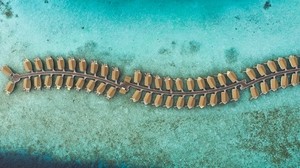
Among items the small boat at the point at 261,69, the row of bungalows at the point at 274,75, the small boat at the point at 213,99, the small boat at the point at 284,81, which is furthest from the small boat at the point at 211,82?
the small boat at the point at 284,81

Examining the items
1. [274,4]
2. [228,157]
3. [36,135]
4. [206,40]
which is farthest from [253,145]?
[36,135]

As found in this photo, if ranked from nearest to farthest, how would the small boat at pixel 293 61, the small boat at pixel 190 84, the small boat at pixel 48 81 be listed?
the small boat at pixel 293 61
the small boat at pixel 190 84
the small boat at pixel 48 81

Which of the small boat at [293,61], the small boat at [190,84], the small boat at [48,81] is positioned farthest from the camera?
the small boat at [48,81]

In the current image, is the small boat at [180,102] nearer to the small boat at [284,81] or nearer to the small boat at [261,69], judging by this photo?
the small boat at [261,69]

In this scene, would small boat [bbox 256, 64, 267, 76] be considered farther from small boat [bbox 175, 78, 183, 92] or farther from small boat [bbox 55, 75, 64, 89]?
small boat [bbox 55, 75, 64, 89]

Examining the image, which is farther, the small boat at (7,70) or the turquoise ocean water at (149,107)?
the small boat at (7,70)

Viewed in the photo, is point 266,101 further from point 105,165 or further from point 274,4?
point 105,165

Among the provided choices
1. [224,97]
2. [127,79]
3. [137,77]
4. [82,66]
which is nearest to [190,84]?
[224,97]

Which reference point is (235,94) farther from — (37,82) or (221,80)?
(37,82)

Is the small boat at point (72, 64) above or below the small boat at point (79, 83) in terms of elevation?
above
